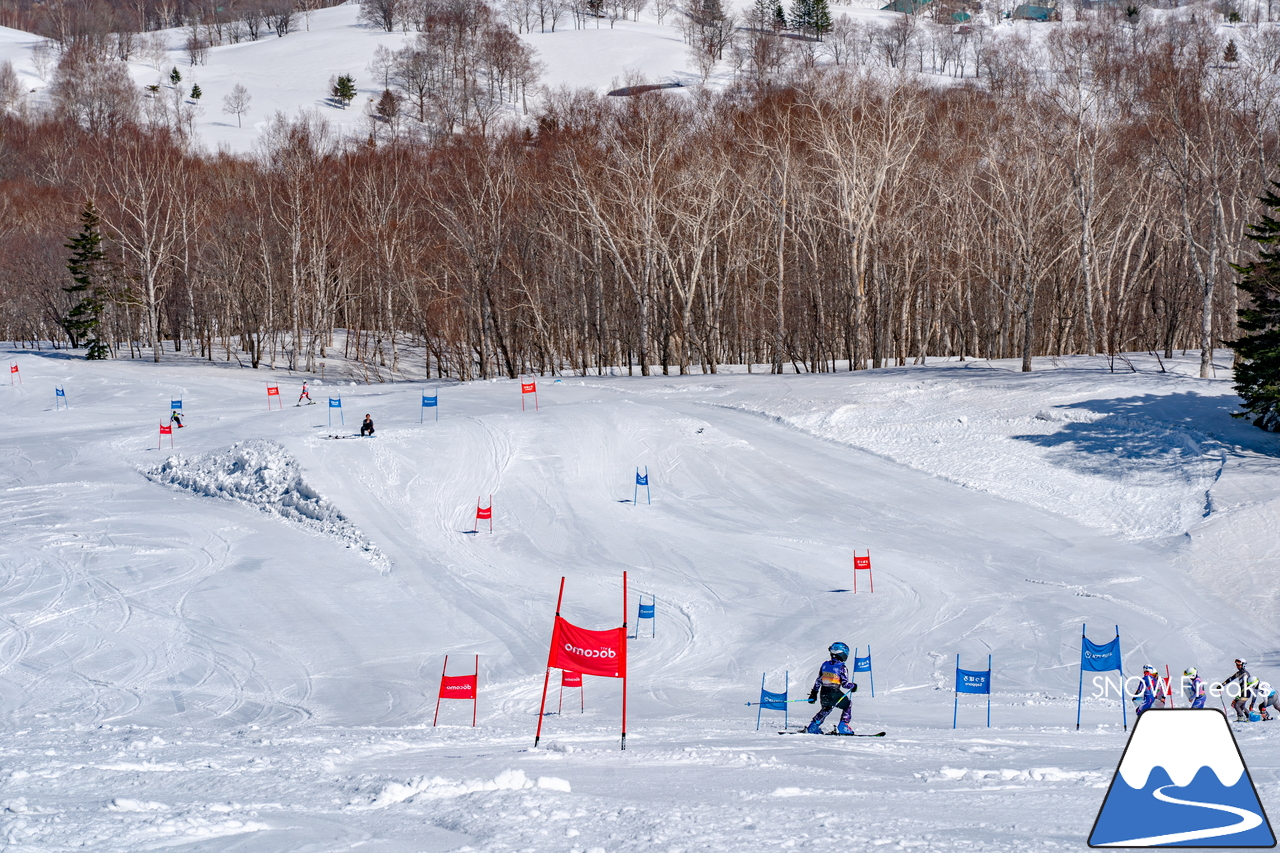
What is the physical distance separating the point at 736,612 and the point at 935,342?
48540mm

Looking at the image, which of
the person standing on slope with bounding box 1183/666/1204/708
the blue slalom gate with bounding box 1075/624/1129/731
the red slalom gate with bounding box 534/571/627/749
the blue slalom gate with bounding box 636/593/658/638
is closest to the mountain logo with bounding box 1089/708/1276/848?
the red slalom gate with bounding box 534/571/627/749

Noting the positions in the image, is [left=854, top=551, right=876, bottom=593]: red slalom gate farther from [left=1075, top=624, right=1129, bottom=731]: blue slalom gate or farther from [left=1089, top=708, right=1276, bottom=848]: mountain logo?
[left=1089, top=708, right=1276, bottom=848]: mountain logo

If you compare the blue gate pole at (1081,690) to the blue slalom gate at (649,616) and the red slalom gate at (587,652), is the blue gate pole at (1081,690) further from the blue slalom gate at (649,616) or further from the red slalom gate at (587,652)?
the blue slalom gate at (649,616)

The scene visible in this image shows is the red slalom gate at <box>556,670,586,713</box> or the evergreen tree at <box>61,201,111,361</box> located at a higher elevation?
the evergreen tree at <box>61,201,111,361</box>

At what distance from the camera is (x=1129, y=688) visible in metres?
14.4

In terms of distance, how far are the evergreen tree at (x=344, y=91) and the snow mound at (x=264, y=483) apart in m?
97.2

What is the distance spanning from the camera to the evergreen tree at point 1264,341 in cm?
2352

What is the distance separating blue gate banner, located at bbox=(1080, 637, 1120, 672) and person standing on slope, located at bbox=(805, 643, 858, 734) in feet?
13.6

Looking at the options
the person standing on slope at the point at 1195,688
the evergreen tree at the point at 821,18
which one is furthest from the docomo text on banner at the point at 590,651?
the evergreen tree at the point at 821,18

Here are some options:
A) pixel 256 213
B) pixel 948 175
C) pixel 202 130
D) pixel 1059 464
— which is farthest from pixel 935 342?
pixel 202 130

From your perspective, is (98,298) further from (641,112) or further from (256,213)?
(641,112)

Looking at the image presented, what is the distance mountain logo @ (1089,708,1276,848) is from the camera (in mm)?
4496

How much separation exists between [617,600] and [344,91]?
110515mm

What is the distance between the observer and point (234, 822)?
23.6ft
